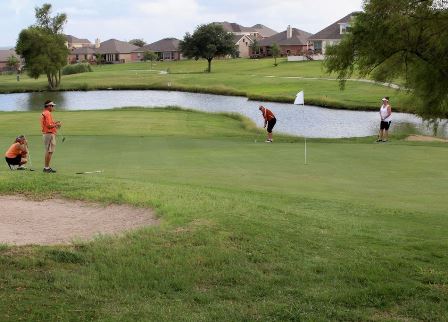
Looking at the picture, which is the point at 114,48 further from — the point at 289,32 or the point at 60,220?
the point at 60,220

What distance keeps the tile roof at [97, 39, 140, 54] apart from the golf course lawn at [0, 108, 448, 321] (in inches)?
6119

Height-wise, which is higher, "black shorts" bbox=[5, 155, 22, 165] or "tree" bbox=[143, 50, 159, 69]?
"tree" bbox=[143, 50, 159, 69]

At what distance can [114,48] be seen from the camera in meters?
168

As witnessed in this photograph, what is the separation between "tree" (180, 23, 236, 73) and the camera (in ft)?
382

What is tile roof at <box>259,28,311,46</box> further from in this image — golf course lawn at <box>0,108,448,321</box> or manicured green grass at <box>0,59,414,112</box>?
golf course lawn at <box>0,108,448,321</box>

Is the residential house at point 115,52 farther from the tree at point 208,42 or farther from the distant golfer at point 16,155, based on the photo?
the distant golfer at point 16,155

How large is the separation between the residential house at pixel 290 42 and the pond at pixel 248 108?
67832 mm

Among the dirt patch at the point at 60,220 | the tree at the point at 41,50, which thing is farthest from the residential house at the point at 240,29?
the dirt patch at the point at 60,220

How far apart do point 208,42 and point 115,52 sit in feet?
189

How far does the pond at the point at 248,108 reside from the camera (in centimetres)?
4238

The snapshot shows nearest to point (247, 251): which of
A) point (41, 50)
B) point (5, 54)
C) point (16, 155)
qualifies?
point (16, 155)

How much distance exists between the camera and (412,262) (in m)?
7.88

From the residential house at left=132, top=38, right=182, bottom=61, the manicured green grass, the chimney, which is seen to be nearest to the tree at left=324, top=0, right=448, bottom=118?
the manicured green grass

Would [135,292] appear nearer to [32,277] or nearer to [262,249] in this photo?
[32,277]
